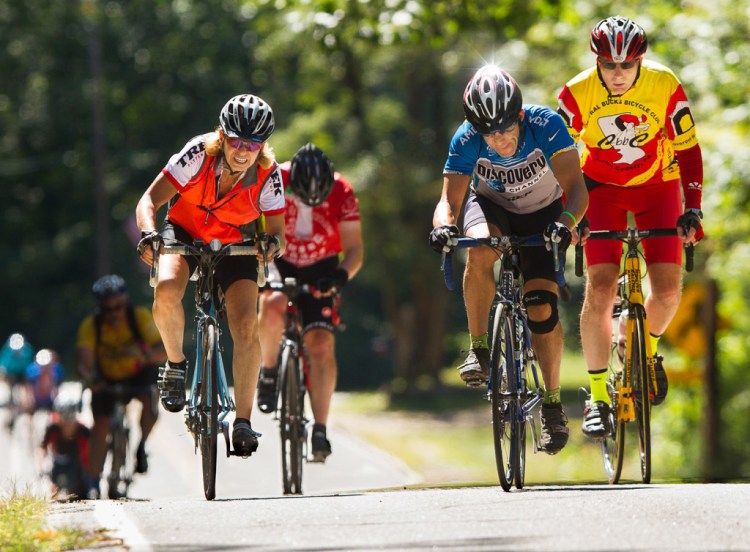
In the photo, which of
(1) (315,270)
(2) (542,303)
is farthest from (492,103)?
(1) (315,270)

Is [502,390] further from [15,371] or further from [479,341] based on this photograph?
[15,371]

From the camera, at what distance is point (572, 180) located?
8.74 m

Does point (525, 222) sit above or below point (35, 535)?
above

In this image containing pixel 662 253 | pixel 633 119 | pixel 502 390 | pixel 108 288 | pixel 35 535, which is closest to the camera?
pixel 35 535

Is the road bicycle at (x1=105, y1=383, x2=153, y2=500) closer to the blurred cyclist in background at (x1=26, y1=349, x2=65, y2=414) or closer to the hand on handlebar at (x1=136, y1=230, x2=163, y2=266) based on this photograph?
the hand on handlebar at (x1=136, y1=230, x2=163, y2=266)

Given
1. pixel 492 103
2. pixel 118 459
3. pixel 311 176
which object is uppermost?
pixel 311 176

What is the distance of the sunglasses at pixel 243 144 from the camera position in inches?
349

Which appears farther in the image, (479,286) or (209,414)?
(209,414)

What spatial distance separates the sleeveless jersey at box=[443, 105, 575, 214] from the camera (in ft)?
28.6

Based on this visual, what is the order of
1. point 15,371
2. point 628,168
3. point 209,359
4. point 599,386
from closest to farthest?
point 209,359
point 628,168
point 599,386
point 15,371

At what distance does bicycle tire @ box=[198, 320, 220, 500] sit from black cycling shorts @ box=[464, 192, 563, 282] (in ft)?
5.46

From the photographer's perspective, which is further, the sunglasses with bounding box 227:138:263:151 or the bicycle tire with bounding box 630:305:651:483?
the bicycle tire with bounding box 630:305:651:483

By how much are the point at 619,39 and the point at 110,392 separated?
22.6 ft

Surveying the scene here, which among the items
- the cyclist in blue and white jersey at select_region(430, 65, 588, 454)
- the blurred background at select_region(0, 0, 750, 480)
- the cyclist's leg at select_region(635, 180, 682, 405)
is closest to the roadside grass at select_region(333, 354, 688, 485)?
the blurred background at select_region(0, 0, 750, 480)
